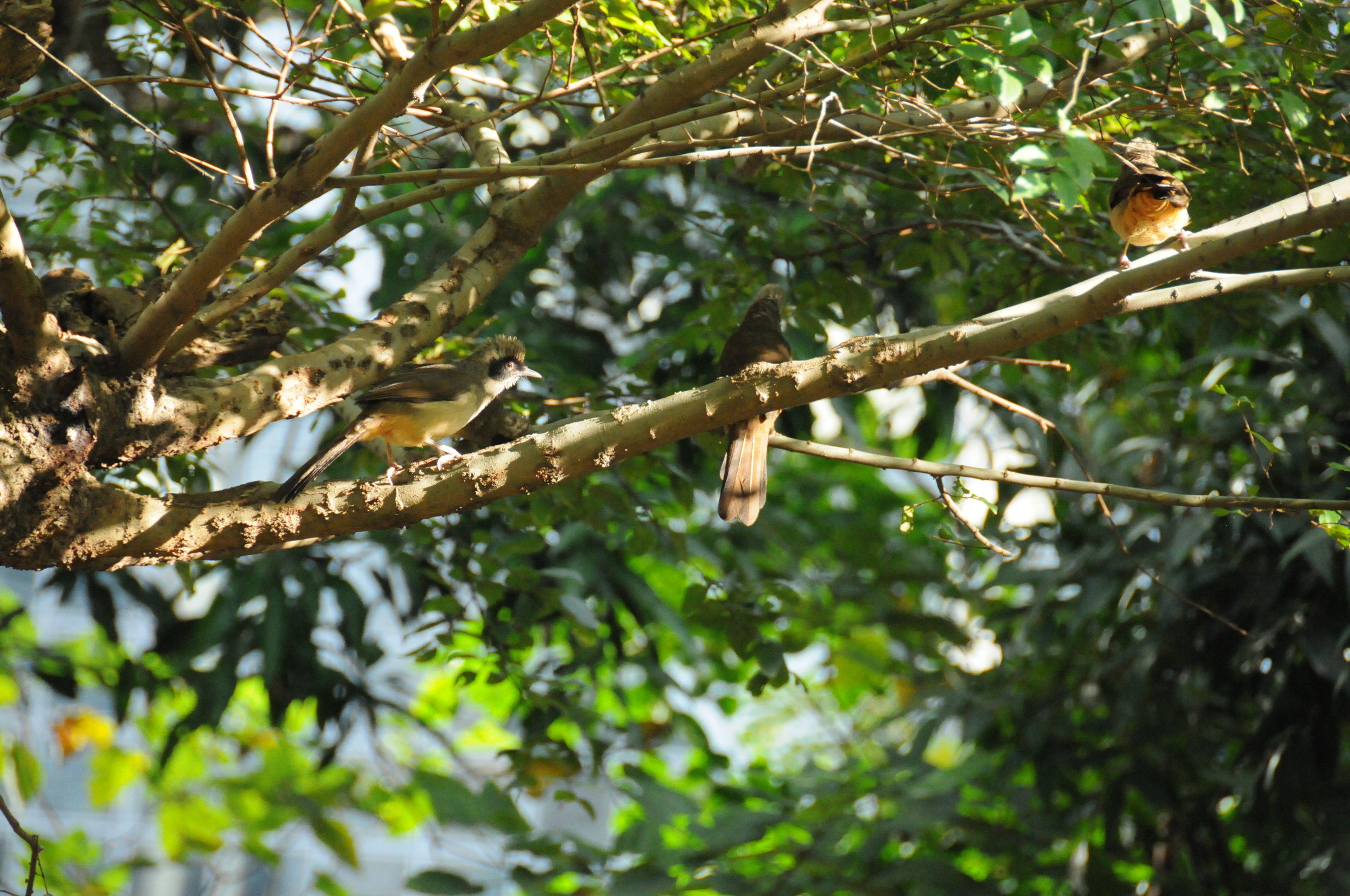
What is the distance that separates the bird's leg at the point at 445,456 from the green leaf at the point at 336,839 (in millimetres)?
2602

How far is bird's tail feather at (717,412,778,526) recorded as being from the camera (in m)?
3.71

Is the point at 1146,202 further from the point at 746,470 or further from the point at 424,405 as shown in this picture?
the point at 424,405

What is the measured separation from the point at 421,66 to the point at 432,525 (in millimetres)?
2429

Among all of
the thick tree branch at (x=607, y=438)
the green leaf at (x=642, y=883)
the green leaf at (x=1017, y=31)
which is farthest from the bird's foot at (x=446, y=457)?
the green leaf at (x=642, y=883)

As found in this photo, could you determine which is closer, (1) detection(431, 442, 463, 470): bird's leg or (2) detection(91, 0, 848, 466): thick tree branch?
(2) detection(91, 0, 848, 466): thick tree branch

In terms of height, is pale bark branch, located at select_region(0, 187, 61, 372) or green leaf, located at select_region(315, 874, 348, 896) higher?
pale bark branch, located at select_region(0, 187, 61, 372)

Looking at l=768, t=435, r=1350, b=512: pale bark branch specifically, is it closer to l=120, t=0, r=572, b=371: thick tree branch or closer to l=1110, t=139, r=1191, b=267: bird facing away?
l=1110, t=139, r=1191, b=267: bird facing away

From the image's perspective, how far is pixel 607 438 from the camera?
9.14 feet

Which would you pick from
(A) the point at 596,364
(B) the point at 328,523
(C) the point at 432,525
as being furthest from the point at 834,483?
(B) the point at 328,523

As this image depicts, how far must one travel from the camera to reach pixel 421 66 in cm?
241

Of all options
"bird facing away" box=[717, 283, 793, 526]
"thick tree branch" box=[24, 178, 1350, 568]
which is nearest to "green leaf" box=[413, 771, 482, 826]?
"bird facing away" box=[717, 283, 793, 526]

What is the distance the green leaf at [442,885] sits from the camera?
4832 mm

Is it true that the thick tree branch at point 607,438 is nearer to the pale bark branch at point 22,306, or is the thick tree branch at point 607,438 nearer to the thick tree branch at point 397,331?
the thick tree branch at point 397,331

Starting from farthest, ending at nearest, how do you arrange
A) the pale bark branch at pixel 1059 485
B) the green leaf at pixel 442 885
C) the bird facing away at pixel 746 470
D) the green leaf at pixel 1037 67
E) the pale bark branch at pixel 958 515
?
the green leaf at pixel 442 885, the bird facing away at pixel 746 470, the pale bark branch at pixel 958 515, the pale bark branch at pixel 1059 485, the green leaf at pixel 1037 67
